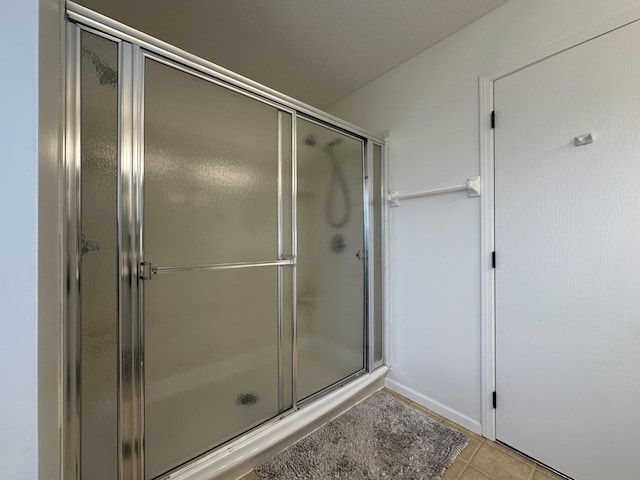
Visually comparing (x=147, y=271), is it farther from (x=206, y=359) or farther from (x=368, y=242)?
(x=368, y=242)

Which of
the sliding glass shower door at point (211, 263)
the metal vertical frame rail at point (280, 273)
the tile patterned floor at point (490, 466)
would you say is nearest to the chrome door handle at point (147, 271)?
the sliding glass shower door at point (211, 263)

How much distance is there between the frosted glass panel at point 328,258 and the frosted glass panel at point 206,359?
0.26m

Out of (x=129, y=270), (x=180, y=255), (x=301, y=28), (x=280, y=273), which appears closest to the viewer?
(x=129, y=270)

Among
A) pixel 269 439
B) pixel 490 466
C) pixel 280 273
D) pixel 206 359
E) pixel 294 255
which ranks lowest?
pixel 490 466

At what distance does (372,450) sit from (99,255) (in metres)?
1.64

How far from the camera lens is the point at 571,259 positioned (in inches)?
49.8

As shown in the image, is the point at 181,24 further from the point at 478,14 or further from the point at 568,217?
the point at 568,217

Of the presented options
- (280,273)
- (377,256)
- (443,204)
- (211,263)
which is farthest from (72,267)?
(443,204)

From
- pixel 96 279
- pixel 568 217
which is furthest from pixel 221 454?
pixel 568 217

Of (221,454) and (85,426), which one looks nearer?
(85,426)

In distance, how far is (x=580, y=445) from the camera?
1.24m

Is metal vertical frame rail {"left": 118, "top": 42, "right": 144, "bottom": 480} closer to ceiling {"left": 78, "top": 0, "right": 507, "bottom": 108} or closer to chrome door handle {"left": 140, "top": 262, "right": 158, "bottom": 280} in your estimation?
chrome door handle {"left": 140, "top": 262, "right": 158, "bottom": 280}

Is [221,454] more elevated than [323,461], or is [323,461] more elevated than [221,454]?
[221,454]

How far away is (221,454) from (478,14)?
2.73 meters
